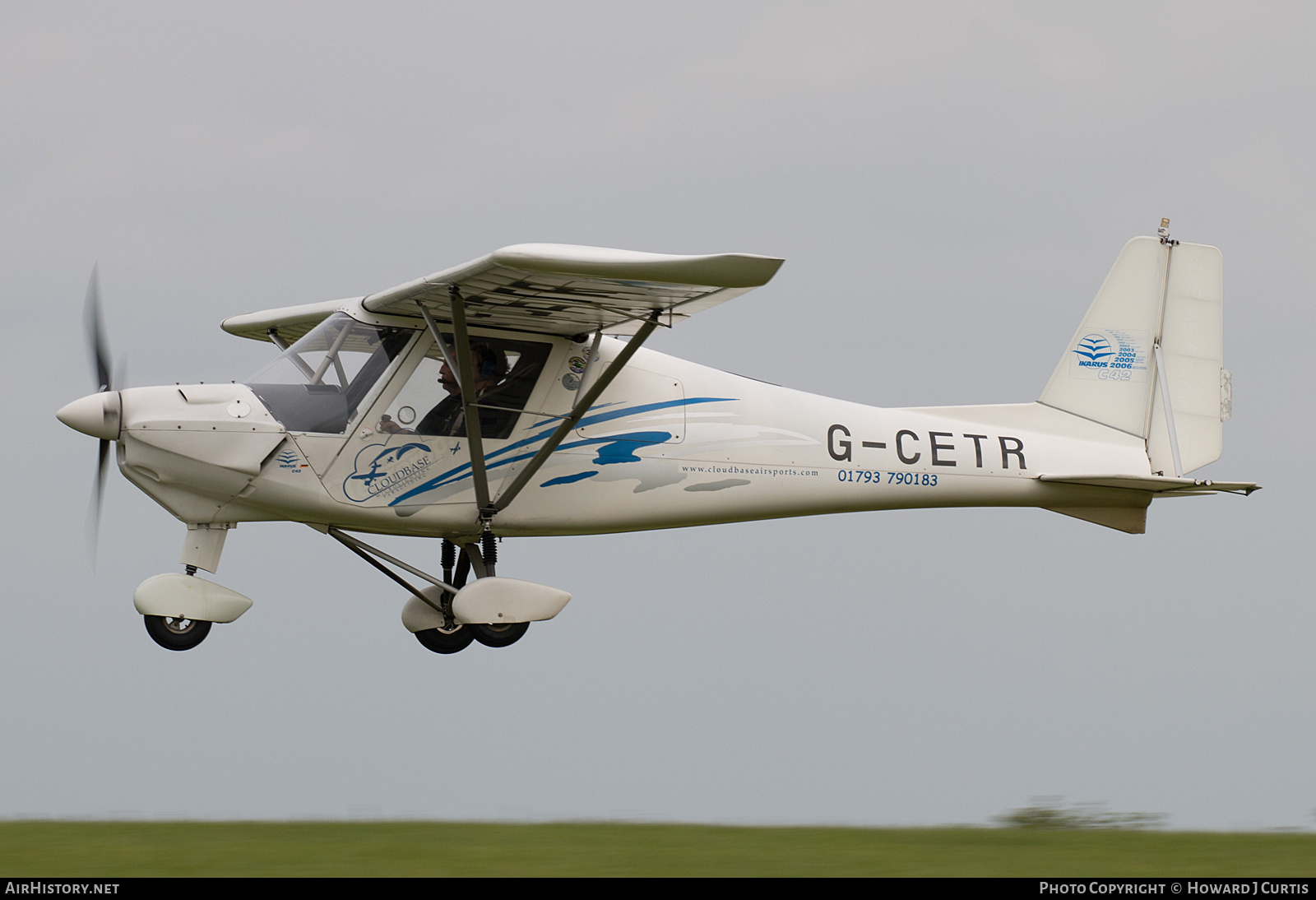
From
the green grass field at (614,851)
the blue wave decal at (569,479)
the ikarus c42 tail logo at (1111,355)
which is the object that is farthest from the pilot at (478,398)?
the ikarus c42 tail logo at (1111,355)

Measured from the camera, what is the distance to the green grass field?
22.5 ft

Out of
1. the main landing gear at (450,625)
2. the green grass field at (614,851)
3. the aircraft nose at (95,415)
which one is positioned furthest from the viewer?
the main landing gear at (450,625)

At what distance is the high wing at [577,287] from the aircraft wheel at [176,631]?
270 centimetres

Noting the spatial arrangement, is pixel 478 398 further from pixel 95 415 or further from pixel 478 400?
pixel 95 415

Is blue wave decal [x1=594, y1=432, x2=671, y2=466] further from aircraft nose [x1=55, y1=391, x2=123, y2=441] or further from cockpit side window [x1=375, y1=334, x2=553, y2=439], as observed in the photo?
aircraft nose [x1=55, y1=391, x2=123, y2=441]

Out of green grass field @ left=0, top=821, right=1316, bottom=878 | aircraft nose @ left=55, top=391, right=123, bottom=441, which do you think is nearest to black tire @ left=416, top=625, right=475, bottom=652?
aircraft nose @ left=55, top=391, right=123, bottom=441

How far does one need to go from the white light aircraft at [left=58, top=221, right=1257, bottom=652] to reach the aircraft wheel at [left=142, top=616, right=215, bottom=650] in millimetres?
13

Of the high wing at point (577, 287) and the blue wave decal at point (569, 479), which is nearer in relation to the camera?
the high wing at point (577, 287)

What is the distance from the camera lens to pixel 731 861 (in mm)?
7094

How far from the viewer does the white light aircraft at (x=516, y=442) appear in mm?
10031

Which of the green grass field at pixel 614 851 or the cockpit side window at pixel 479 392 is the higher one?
the cockpit side window at pixel 479 392

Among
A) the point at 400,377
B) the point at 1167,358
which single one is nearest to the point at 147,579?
the point at 400,377

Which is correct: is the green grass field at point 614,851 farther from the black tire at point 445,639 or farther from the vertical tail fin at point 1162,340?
the vertical tail fin at point 1162,340

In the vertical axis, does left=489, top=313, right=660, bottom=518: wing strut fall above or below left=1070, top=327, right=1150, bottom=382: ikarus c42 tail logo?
below
